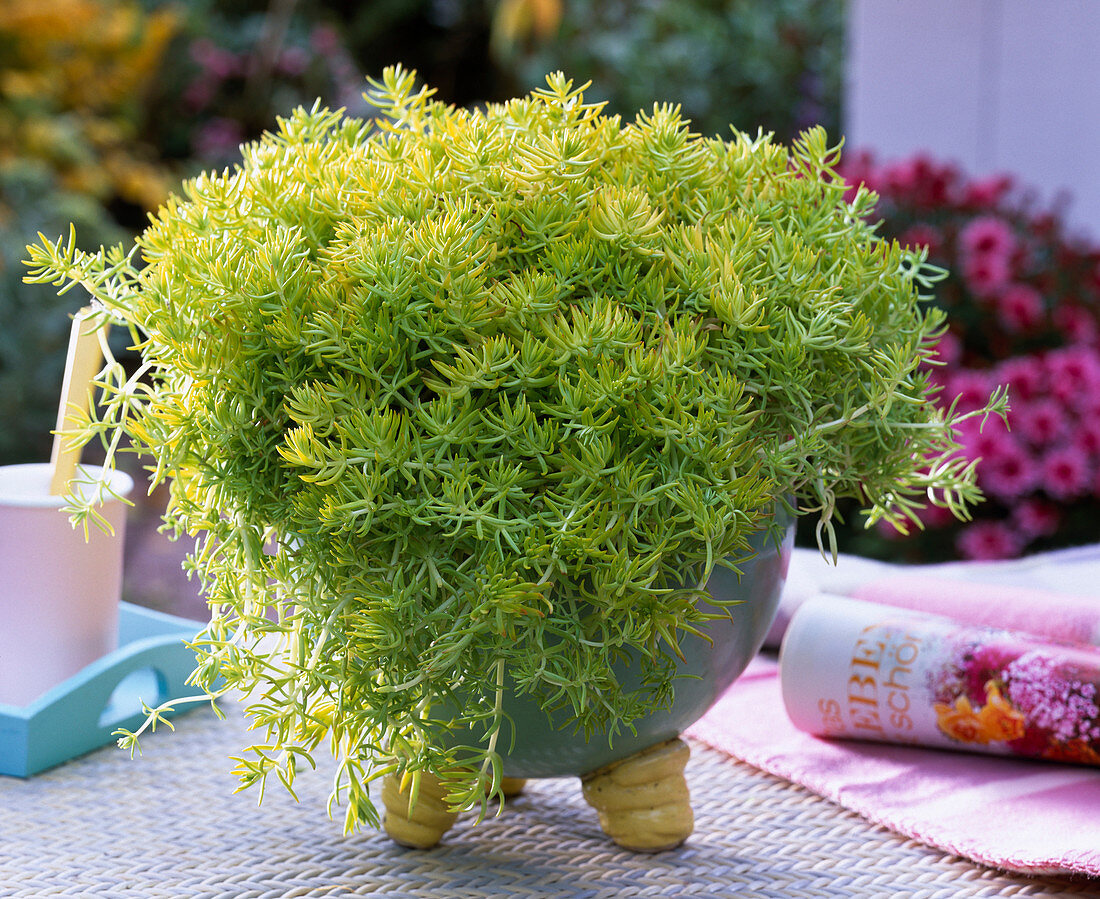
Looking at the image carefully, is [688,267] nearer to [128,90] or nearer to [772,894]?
[772,894]

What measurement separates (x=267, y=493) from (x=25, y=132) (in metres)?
2.81

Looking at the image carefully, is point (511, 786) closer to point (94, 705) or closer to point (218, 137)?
point (94, 705)

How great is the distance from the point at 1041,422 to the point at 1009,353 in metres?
0.21

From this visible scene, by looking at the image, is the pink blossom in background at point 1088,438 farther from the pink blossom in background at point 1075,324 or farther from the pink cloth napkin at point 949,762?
the pink cloth napkin at point 949,762

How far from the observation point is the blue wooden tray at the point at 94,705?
0.63 metres

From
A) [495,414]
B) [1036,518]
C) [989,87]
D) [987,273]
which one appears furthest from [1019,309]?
[495,414]

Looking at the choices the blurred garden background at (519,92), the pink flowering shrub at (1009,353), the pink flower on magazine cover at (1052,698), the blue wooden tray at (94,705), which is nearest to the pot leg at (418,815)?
the blue wooden tray at (94,705)

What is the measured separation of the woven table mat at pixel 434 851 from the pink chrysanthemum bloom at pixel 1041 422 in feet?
3.30

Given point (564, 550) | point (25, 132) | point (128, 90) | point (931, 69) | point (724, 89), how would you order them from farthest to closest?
point (724, 89) < point (128, 90) < point (25, 132) < point (931, 69) < point (564, 550)

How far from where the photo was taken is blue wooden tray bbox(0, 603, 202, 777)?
0.63 m

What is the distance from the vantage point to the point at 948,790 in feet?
1.98

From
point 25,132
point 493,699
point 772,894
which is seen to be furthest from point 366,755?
point 25,132

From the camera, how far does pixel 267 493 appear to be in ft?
1.51

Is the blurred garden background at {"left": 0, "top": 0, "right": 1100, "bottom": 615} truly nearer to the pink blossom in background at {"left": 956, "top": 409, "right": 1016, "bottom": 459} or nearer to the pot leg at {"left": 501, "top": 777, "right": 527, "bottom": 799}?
the pink blossom in background at {"left": 956, "top": 409, "right": 1016, "bottom": 459}
